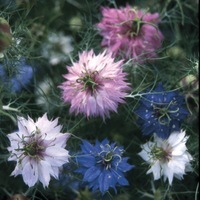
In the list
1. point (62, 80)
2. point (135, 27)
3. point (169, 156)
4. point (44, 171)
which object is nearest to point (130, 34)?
point (135, 27)

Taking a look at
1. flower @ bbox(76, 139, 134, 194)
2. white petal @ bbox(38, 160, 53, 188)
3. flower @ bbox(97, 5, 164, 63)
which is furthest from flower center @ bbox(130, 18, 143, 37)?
white petal @ bbox(38, 160, 53, 188)

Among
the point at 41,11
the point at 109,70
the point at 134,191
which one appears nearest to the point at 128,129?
the point at 134,191

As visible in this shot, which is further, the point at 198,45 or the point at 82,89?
the point at 198,45

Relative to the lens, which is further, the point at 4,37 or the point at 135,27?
the point at 135,27

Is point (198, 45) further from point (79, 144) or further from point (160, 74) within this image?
point (79, 144)

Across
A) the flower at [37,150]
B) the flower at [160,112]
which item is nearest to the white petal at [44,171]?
the flower at [37,150]

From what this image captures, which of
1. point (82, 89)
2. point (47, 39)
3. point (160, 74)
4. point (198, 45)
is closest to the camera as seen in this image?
point (82, 89)

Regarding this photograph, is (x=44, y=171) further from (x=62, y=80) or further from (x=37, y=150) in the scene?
(x=62, y=80)
